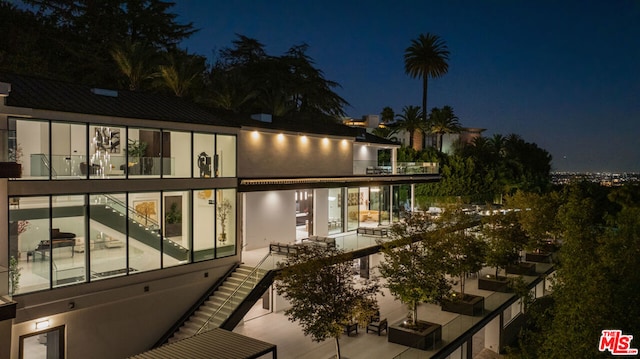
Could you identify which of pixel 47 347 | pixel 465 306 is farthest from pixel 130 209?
pixel 465 306

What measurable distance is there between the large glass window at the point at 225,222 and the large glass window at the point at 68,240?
5.66 m

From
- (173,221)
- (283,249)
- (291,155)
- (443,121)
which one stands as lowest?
(283,249)

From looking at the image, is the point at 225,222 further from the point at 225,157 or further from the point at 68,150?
the point at 68,150

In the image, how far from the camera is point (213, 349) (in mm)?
14695

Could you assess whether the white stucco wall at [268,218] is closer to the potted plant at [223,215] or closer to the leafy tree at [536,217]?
the potted plant at [223,215]

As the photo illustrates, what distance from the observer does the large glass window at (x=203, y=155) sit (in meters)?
20.4

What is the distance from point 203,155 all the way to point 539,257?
25.4 meters

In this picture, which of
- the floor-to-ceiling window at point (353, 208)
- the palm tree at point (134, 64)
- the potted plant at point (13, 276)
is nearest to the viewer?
the potted plant at point (13, 276)

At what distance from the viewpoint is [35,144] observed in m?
16.1

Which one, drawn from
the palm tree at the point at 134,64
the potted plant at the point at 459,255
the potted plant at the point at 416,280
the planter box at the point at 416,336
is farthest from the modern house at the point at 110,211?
the palm tree at the point at 134,64

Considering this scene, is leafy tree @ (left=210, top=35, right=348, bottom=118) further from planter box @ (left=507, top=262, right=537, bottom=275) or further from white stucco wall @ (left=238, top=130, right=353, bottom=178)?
planter box @ (left=507, top=262, right=537, bottom=275)

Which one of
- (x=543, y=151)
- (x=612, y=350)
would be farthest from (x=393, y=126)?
(x=612, y=350)

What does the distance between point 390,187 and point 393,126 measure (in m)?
27.8

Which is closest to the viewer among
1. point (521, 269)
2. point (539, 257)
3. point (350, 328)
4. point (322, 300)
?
point (322, 300)
